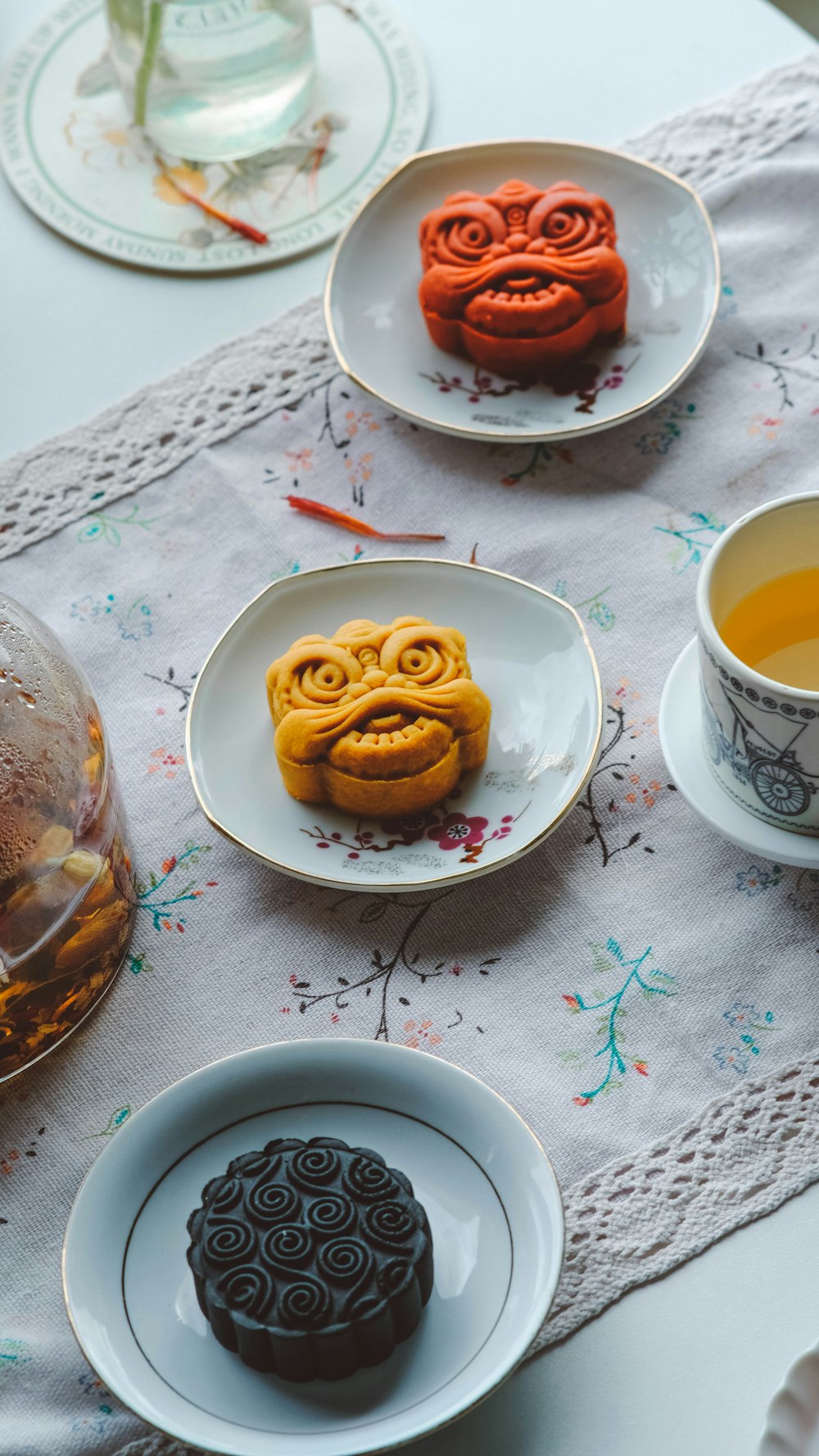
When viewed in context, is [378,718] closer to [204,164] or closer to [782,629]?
[782,629]

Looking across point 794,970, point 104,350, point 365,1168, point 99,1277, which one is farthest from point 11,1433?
point 104,350

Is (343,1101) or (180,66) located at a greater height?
(180,66)

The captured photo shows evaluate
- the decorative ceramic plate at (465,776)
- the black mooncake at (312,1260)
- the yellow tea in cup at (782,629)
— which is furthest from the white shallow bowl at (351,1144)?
the yellow tea in cup at (782,629)

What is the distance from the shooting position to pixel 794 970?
2.25ft

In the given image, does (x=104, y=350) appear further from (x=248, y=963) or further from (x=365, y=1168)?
(x=365, y=1168)

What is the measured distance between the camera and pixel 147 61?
99 cm

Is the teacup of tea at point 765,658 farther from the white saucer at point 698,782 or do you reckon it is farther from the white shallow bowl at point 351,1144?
the white shallow bowl at point 351,1144

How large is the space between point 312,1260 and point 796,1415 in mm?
197

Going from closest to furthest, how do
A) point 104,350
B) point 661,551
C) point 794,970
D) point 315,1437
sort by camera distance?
point 315,1437
point 794,970
point 661,551
point 104,350

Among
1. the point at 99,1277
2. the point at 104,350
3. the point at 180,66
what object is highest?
the point at 180,66

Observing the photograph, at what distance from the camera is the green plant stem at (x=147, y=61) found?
0.94m

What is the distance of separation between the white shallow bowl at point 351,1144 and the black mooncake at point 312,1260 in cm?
2

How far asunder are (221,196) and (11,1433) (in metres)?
0.87

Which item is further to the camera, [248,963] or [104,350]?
[104,350]
